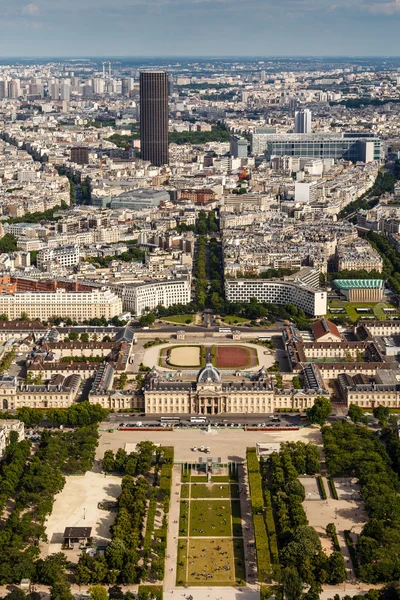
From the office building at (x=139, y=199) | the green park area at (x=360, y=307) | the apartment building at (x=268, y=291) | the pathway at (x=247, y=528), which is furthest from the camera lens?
the office building at (x=139, y=199)

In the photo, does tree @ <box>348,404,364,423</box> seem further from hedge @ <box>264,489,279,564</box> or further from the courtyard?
the courtyard

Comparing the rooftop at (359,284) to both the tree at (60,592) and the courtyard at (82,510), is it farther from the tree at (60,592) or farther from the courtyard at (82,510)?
the tree at (60,592)

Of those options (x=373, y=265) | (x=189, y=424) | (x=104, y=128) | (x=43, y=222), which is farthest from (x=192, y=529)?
(x=104, y=128)

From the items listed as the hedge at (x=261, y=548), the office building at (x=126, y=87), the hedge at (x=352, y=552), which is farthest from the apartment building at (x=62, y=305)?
the office building at (x=126, y=87)

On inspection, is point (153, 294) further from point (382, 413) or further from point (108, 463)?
point (108, 463)

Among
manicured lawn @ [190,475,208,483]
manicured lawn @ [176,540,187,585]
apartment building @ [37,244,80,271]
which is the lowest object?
manicured lawn @ [176,540,187,585]

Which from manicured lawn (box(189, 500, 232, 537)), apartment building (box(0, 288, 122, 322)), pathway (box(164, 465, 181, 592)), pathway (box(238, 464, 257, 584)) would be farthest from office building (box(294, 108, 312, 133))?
manicured lawn (box(189, 500, 232, 537))

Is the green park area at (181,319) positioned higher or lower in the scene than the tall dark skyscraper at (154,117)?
lower
